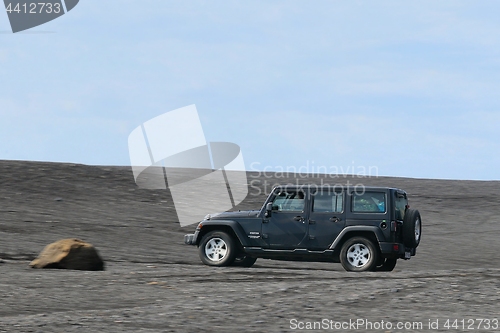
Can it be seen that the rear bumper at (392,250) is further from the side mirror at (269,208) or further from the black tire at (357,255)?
the side mirror at (269,208)

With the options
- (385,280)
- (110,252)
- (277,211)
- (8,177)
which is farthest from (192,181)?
(385,280)

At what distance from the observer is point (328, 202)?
50.0 ft

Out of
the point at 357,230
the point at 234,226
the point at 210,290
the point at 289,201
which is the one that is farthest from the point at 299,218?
the point at 210,290

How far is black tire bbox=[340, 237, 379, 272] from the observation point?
14883 millimetres

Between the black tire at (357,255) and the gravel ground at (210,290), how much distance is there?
0.74m

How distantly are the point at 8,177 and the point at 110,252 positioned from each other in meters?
16.0

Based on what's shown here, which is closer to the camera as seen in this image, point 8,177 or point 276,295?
point 276,295

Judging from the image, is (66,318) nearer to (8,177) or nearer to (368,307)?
(368,307)

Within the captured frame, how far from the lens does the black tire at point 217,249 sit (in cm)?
1559

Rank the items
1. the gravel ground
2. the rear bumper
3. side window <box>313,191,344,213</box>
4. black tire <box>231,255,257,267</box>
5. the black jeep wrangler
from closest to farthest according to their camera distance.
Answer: the gravel ground, the rear bumper, the black jeep wrangler, side window <box>313,191,344,213</box>, black tire <box>231,255,257,267</box>

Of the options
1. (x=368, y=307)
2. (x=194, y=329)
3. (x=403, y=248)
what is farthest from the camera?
(x=403, y=248)

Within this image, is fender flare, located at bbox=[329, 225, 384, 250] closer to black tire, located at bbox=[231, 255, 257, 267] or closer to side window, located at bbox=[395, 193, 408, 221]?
side window, located at bbox=[395, 193, 408, 221]

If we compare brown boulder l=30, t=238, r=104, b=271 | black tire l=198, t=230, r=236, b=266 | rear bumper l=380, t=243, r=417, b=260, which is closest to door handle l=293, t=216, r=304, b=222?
black tire l=198, t=230, r=236, b=266

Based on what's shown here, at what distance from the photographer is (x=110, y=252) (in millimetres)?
19141
